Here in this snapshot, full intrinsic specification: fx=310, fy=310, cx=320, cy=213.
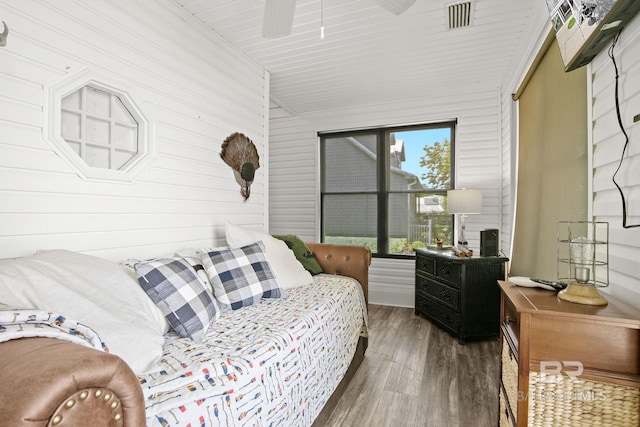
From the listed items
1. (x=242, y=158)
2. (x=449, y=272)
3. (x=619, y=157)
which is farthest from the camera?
(x=449, y=272)

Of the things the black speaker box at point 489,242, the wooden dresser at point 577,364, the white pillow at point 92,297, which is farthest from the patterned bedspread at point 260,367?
the black speaker box at point 489,242

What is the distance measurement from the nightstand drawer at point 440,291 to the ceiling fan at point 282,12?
2368mm

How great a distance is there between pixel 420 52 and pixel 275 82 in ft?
5.22

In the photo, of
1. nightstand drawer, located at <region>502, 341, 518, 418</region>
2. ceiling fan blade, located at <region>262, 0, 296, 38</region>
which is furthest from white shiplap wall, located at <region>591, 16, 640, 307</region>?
ceiling fan blade, located at <region>262, 0, 296, 38</region>

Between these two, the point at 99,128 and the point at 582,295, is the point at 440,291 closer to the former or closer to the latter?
the point at 582,295

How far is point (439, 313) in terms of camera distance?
312 centimetres

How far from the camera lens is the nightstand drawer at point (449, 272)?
2.90 metres

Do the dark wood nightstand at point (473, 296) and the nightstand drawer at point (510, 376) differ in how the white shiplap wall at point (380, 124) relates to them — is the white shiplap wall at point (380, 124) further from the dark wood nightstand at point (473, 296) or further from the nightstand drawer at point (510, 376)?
the nightstand drawer at point (510, 376)

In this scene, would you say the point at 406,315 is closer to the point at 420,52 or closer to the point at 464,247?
the point at 464,247

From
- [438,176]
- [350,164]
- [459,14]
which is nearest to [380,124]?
[350,164]

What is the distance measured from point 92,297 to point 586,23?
2233mm

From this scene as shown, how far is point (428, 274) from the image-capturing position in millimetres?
3330

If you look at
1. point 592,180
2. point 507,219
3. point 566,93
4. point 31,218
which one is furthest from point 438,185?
point 31,218

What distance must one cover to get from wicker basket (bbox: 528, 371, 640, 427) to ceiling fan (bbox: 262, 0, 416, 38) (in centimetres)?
179
